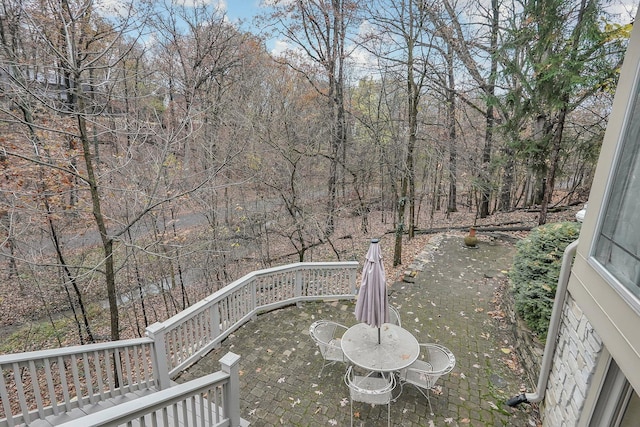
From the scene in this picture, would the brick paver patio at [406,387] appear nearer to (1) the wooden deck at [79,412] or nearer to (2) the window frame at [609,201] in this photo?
(1) the wooden deck at [79,412]

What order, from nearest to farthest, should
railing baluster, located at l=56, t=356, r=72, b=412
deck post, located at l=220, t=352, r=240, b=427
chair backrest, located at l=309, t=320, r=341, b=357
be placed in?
railing baluster, located at l=56, t=356, r=72, b=412 → deck post, located at l=220, t=352, r=240, b=427 → chair backrest, located at l=309, t=320, r=341, b=357

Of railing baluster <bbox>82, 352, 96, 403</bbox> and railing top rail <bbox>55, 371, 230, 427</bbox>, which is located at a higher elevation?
railing top rail <bbox>55, 371, 230, 427</bbox>

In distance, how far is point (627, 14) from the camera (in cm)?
727

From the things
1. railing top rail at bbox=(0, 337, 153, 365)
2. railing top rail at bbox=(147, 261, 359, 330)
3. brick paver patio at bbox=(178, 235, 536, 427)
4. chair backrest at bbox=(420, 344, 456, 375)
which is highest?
railing top rail at bbox=(0, 337, 153, 365)

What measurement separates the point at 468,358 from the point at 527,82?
25.9ft

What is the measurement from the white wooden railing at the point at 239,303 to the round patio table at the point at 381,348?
1.82m

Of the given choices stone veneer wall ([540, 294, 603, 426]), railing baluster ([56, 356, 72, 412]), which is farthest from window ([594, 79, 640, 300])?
railing baluster ([56, 356, 72, 412])

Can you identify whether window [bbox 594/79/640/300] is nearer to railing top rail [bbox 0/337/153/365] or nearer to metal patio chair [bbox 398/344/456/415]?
metal patio chair [bbox 398/344/456/415]

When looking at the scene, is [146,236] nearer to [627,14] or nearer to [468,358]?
[468,358]

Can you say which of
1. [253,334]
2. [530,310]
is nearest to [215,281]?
[253,334]

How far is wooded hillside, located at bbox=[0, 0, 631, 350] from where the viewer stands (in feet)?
22.1

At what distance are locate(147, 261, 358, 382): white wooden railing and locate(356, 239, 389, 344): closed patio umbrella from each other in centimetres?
218

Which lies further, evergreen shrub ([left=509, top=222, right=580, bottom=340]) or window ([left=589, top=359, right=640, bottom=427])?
evergreen shrub ([left=509, top=222, right=580, bottom=340])

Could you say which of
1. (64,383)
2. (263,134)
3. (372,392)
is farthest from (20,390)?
(263,134)
